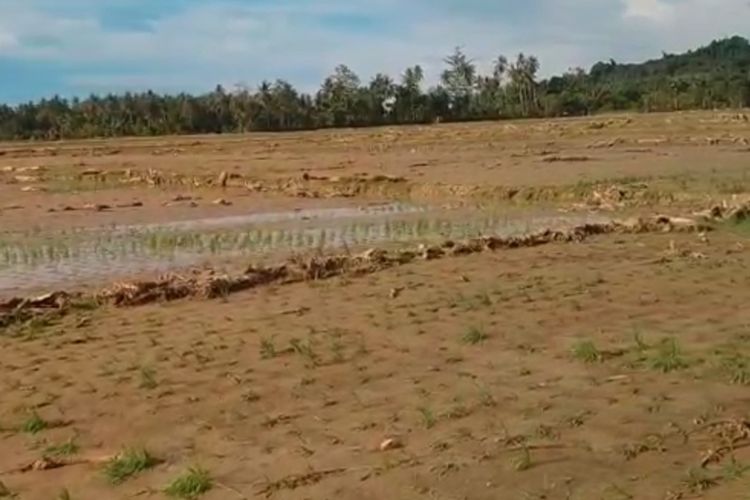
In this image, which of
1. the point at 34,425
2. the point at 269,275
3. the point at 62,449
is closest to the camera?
the point at 62,449

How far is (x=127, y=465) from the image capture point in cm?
597

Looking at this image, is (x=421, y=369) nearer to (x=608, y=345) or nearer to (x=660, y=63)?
(x=608, y=345)

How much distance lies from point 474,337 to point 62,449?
116 inches

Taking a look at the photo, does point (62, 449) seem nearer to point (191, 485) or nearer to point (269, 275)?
point (191, 485)

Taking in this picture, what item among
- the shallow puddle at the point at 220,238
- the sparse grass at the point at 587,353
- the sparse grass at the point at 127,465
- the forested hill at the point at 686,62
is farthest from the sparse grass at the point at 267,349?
the forested hill at the point at 686,62

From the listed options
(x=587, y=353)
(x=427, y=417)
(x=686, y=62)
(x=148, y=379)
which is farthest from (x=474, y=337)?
(x=686, y=62)

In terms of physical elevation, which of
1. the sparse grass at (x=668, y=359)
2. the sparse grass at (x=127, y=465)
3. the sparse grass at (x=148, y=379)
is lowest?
the sparse grass at (x=127, y=465)

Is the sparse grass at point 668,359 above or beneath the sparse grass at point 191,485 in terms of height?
above

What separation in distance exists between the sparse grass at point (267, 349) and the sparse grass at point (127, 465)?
6.40ft

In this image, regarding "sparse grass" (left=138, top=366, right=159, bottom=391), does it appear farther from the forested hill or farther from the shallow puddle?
the forested hill

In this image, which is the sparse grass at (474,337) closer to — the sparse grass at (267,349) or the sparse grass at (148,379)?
the sparse grass at (267,349)

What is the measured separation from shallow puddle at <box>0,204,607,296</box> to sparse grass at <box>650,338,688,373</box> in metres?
8.05

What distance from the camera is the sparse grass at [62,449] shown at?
638 centimetres

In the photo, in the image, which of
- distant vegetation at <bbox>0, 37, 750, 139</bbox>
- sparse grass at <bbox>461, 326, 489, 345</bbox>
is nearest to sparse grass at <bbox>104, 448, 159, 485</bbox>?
sparse grass at <bbox>461, 326, 489, 345</bbox>
